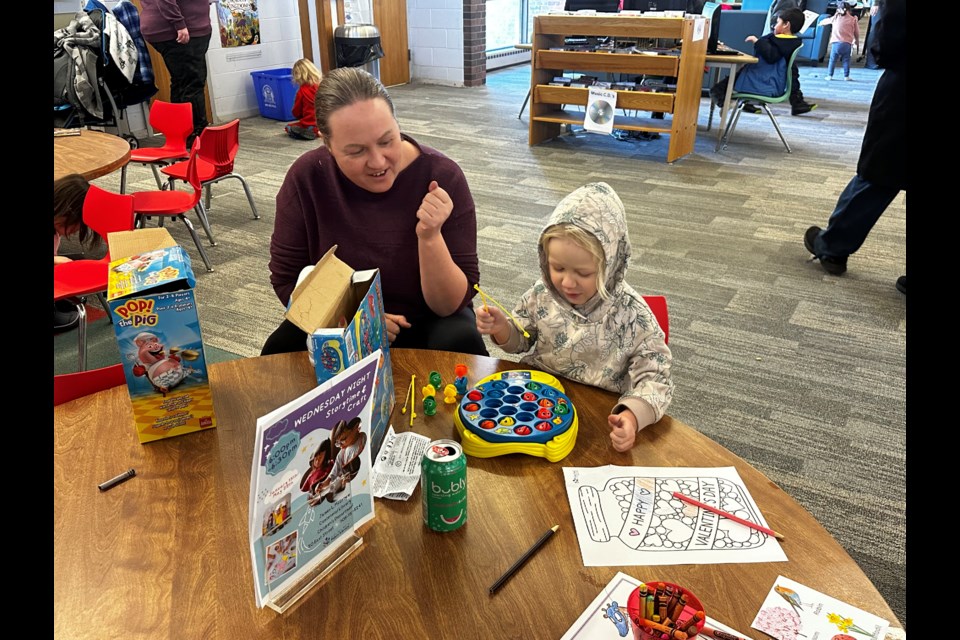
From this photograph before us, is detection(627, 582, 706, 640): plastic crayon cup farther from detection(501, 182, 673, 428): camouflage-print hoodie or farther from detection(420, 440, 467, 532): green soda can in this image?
detection(501, 182, 673, 428): camouflage-print hoodie

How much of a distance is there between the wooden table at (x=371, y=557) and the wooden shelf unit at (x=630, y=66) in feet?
15.4

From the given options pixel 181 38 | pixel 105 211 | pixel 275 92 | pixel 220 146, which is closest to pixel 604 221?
pixel 105 211

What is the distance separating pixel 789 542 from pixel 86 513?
106 cm

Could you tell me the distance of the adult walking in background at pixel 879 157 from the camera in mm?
2982

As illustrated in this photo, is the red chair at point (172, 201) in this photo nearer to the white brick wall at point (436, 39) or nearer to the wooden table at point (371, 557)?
the wooden table at point (371, 557)

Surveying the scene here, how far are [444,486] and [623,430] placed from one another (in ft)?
1.20

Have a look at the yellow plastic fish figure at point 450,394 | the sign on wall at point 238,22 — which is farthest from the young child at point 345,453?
the sign on wall at point 238,22

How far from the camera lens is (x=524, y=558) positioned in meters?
0.95

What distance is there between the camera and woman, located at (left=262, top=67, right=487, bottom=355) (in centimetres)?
171

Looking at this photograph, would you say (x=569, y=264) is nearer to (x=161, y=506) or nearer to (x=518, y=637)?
(x=518, y=637)

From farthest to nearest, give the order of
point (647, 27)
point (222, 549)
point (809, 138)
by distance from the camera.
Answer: point (809, 138) → point (647, 27) → point (222, 549)
